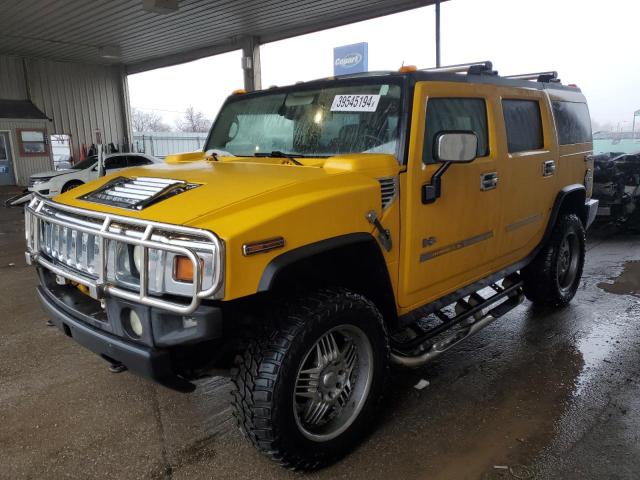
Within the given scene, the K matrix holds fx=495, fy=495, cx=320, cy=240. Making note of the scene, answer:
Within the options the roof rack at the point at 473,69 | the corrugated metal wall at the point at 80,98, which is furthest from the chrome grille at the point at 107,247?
the corrugated metal wall at the point at 80,98

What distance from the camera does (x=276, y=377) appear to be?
2199mm

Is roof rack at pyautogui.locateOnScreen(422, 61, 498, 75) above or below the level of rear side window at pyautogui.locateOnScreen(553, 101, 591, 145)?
above

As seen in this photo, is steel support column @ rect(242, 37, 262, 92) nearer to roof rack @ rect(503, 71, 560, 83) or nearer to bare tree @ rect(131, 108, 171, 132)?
roof rack @ rect(503, 71, 560, 83)

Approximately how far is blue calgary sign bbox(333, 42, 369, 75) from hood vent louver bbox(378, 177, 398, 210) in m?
10.7

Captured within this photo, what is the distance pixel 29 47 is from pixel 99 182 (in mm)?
19069

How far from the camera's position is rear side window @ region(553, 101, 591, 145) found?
445cm

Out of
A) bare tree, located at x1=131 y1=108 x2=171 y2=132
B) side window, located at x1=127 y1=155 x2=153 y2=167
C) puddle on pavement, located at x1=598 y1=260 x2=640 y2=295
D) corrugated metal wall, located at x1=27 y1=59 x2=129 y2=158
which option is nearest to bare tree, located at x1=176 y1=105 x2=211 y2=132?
bare tree, located at x1=131 y1=108 x2=171 y2=132

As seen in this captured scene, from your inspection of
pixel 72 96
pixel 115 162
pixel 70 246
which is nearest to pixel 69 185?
pixel 115 162

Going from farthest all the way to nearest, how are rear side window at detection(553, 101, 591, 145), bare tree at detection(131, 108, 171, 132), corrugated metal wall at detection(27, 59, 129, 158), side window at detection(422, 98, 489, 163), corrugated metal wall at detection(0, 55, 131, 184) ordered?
1. bare tree at detection(131, 108, 171, 132)
2. corrugated metal wall at detection(27, 59, 129, 158)
3. corrugated metal wall at detection(0, 55, 131, 184)
4. rear side window at detection(553, 101, 591, 145)
5. side window at detection(422, 98, 489, 163)

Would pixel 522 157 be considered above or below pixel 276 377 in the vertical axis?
above

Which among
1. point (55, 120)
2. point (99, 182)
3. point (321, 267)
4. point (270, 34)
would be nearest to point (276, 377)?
point (321, 267)

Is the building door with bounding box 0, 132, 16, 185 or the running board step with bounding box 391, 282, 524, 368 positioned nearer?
the running board step with bounding box 391, 282, 524, 368

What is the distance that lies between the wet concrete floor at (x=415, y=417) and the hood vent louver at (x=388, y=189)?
134cm

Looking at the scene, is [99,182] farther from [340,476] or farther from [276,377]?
[340,476]
